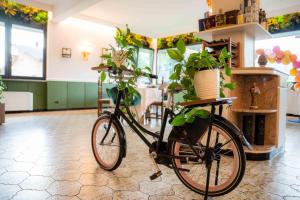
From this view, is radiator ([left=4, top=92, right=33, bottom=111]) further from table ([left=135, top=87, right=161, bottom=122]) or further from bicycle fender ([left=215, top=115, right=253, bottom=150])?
bicycle fender ([left=215, top=115, right=253, bottom=150])

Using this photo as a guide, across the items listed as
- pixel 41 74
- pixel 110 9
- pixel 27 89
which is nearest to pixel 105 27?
pixel 110 9

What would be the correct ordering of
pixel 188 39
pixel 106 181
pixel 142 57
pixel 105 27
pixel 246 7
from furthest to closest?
1. pixel 142 57
2. pixel 188 39
3. pixel 105 27
4. pixel 246 7
5. pixel 106 181

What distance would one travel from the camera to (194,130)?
1.37m

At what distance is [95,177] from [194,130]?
894 millimetres

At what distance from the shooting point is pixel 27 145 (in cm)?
265

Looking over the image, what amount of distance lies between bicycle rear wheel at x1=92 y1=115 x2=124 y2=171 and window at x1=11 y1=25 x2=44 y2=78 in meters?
5.14

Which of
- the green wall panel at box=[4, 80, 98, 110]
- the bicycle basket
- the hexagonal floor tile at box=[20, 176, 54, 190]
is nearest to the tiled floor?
the hexagonal floor tile at box=[20, 176, 54, 190]

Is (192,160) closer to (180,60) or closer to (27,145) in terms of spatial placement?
(180,60)

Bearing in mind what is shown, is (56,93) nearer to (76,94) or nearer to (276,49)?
(76,94)

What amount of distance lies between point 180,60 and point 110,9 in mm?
5374

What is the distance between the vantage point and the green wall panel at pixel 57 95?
20.8 feet

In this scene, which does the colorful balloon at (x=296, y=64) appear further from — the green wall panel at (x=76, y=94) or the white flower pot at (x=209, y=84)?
the green wall panel at (x=76, y=94)

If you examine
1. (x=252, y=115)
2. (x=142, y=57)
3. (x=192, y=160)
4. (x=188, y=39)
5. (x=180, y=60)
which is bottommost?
(x=192, y=160)

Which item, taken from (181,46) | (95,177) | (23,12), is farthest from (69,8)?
(181,46)
